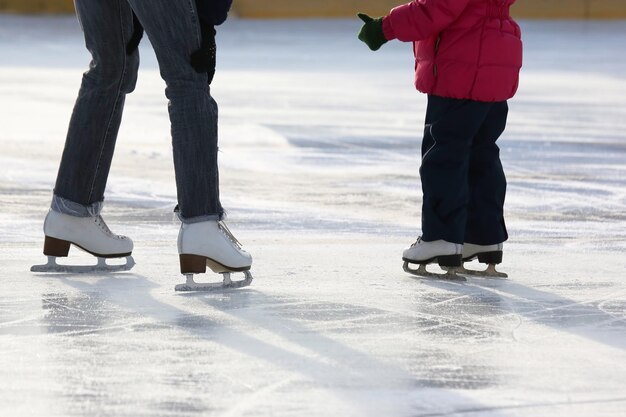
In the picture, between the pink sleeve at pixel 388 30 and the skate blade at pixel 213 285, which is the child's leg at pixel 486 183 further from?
the skate blade at pixel 213 285

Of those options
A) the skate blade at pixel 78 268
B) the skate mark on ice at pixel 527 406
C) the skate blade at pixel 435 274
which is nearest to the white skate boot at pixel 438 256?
the skate blade at pixel 435 274

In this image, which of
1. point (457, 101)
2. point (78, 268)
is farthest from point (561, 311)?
point (78, 268)

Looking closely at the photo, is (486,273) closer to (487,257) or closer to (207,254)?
(487,257)

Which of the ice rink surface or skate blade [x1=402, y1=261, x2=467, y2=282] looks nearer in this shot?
the ice rink surface

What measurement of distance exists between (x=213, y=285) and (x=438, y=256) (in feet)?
2.20

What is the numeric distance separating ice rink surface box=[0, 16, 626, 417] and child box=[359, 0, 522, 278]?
147mm

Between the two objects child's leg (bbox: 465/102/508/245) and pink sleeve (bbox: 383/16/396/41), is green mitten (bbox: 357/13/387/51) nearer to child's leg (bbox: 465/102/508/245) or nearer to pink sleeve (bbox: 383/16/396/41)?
pink sleeve (bbox: 383/16/396/41)

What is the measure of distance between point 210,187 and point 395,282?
572mm

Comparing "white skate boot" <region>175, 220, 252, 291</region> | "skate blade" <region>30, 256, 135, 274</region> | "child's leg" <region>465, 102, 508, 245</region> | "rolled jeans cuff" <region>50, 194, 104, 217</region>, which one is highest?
"child's leg" <region>465, 102, 508, 245</region>

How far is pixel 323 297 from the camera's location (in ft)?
13.4

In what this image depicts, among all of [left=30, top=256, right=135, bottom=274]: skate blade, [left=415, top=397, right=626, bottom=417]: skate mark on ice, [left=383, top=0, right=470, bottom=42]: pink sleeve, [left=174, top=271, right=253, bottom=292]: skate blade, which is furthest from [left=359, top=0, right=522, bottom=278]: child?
[left=415, top=397, right=626, bottom=417]: skate mark on ice

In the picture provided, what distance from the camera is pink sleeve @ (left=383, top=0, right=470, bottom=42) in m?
4.41

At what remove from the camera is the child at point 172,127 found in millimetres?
4137

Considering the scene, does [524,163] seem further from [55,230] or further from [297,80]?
[297,80]
